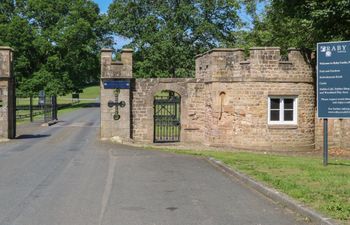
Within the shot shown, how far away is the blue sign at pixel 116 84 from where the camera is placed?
23158 mm

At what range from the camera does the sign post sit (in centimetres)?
1436

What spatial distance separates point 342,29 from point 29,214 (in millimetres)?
16307

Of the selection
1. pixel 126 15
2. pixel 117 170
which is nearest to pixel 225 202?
pixel 117 170

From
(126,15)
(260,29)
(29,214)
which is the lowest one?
(29,214)

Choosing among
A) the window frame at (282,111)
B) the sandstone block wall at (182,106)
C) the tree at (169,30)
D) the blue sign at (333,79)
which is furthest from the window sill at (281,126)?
the tree at (169,30)

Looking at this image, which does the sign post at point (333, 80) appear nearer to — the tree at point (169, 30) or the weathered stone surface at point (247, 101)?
the weathered stone surface at point (247, 101)

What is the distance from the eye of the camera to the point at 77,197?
31.6 feet

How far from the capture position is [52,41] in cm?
5806

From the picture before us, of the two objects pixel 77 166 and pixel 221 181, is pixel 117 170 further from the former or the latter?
pixel 221 181

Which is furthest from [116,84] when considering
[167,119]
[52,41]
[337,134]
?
[52,41]

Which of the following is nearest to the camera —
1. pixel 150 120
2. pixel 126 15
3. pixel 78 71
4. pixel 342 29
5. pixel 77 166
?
pixel 77 166

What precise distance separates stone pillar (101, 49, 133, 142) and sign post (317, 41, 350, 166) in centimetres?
1061

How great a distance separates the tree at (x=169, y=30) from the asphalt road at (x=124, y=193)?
32084 mm

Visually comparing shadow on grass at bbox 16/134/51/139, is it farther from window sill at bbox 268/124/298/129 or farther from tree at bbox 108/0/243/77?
tree at bbox 108/0/243/77
